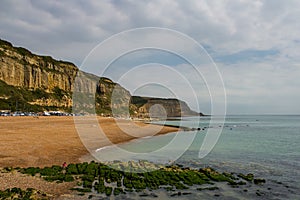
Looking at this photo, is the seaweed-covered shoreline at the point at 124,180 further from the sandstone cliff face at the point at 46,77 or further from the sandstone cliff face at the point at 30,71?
the sandstone cliff face at the point at 30,71

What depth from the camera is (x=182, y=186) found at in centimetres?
1560

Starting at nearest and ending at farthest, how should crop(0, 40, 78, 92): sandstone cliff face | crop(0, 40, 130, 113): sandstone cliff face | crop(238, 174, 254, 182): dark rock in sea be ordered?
crop(238, 174, 254, 182): dark rock in sea < crop(0, 40, 78, 92): sandstone cliff face < crop(0, 40, 130, 113): sandstone cliff face

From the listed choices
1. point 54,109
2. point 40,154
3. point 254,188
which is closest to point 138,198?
point 254,188

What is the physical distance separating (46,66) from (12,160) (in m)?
133

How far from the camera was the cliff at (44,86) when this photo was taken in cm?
10375

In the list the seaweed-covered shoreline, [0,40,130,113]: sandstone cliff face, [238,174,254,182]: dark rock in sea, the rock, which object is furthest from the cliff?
the rock

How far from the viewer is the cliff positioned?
10375 cm

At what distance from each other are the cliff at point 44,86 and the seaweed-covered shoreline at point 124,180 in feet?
280

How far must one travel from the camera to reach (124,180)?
16.3 m

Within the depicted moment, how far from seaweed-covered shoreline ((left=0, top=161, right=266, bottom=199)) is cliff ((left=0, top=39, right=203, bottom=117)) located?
8534 centimetres

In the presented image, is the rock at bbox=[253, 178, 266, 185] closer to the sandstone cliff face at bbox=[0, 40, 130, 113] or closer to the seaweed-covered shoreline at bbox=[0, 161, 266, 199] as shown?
the seaweed-covered shoreline at bbox=[0, 161, 266, 199]

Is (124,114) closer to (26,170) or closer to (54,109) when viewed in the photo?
(54,109)

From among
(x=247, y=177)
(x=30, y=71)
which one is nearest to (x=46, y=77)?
(x=30, y=71)

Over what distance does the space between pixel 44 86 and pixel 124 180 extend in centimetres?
12109
